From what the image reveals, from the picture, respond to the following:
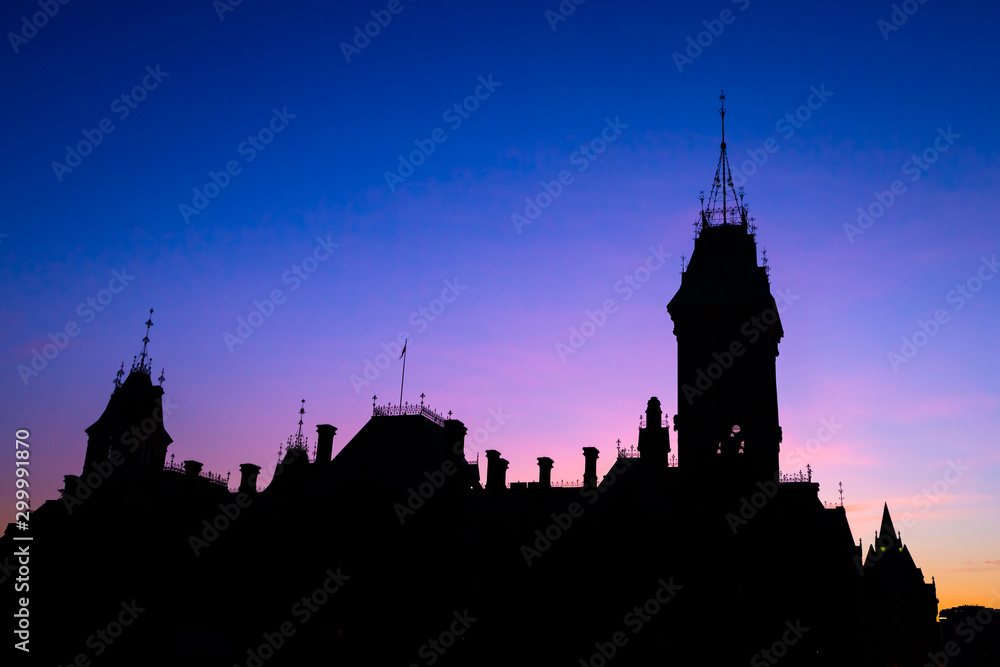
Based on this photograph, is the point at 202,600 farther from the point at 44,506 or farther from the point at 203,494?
the point at 44,506

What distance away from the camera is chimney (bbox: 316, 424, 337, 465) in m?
51.3

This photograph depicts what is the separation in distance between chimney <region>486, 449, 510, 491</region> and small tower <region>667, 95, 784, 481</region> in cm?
1098

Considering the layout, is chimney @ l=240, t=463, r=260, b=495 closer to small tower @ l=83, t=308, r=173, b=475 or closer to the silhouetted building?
the silhouetted building

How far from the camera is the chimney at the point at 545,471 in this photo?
46062 millimetres

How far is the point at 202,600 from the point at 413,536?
542 inches

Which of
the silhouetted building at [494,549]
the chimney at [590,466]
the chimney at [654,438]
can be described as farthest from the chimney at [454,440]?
the chimney at [654,438]

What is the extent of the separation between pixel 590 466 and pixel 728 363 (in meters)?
10.5

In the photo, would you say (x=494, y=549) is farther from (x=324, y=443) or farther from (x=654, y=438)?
(x=324, y=443)

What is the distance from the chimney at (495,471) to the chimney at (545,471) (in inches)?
96.7

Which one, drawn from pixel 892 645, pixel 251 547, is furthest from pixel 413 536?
pixel 892 645

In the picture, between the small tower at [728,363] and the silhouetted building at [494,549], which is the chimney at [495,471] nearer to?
the silhouetted building at [494,549]

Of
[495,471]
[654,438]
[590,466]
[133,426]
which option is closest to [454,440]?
[495,471]

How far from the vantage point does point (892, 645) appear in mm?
78562

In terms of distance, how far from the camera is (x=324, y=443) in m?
51.8
